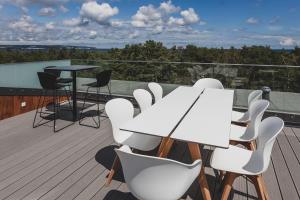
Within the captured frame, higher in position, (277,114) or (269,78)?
(269,78)

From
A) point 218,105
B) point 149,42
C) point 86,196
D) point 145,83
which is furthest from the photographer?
point 149,42

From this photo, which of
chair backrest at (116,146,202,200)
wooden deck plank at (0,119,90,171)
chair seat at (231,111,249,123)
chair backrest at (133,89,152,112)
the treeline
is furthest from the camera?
the treeline

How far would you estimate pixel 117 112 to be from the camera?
10.1ft

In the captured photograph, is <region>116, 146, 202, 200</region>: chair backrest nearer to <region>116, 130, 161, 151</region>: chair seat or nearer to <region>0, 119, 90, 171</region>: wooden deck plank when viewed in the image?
<region>116, 130, 161, 151</region>: chair seat

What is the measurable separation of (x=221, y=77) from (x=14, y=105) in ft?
14.1

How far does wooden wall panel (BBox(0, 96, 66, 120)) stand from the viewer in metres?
5.44

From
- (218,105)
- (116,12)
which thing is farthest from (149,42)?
(218,105)

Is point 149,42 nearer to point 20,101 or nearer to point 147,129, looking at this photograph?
point 20,101

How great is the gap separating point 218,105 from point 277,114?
2.88 meters

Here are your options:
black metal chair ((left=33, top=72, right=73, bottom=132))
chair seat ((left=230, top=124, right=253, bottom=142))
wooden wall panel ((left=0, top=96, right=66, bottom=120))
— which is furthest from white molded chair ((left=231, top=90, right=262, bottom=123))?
wooden wall panel ((left=0, top=96, right=66, bottom=120))

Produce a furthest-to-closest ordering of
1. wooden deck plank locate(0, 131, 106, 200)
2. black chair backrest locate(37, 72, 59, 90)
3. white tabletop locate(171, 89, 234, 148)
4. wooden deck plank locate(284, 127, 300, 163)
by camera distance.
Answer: black chair backrest locate(37, 72, 59, 90), wooden deck plank locate(284, 127, 300, 163), wooden deck plank locate(0, 131, 106, 200), white tabletop locate(171, 89, 234, 148)

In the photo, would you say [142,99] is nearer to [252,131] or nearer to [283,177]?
[252,131]

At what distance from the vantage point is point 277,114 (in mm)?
5664

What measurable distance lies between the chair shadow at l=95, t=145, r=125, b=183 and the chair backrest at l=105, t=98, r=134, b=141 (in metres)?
0.44
